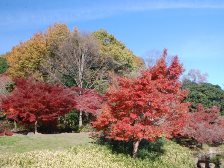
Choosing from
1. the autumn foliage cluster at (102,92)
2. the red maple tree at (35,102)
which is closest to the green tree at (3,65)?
the autumn foliage cluster at (102,92)

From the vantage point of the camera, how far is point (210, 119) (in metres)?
35.4

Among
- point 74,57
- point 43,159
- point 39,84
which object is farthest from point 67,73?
point 43,159

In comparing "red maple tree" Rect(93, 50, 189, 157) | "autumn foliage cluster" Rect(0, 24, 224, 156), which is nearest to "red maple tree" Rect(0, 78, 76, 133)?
"autumn foliage cluster" Rect(0, 24, 224, 156)

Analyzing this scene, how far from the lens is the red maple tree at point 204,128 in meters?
32.4

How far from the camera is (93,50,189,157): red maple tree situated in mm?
24938

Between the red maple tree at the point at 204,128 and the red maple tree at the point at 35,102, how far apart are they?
10928 mm

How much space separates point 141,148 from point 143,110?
403cm

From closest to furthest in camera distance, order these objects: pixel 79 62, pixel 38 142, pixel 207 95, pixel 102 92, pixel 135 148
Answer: pixel 135 148 < pixel 38 142 < pixel 79 62 < pixel 102 92 < pixel 207 95

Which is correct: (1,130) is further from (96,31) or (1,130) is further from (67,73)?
(96,31)

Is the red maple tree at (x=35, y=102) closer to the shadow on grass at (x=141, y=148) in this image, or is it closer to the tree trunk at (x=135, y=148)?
the shadow on grass at (x=141, y=148)

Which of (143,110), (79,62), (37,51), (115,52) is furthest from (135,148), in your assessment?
(37,51)

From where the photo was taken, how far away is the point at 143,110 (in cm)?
2552

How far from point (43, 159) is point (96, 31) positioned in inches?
1126

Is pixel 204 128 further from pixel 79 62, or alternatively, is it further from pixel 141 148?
pixel 79 62
